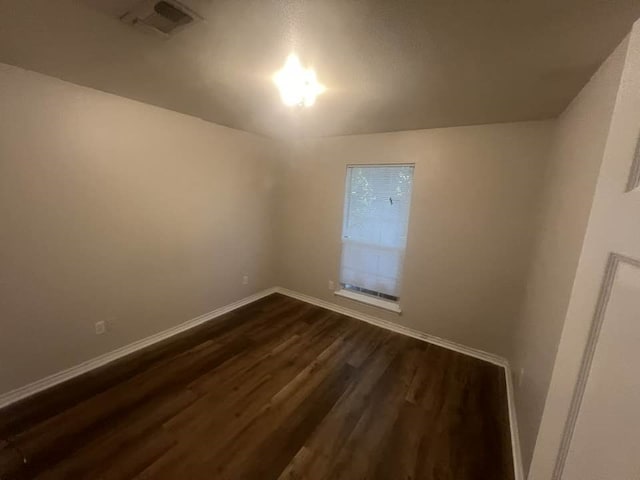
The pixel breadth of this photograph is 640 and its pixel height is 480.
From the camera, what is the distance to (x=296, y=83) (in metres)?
1.73

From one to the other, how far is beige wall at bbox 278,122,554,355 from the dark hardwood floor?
0.43m

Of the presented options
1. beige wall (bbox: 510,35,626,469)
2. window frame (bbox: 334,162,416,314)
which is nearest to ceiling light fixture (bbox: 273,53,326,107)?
window frame (bbox: 334,162,416,314)

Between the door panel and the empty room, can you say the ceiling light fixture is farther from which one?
the door panel

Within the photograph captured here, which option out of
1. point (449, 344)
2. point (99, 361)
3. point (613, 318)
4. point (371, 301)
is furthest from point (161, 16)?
point (449, 344)

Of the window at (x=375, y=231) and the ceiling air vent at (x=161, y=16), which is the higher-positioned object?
the ceiling air vent at (x=161, y=16)

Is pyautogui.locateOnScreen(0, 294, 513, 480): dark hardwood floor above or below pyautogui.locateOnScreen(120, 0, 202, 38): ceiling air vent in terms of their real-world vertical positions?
below

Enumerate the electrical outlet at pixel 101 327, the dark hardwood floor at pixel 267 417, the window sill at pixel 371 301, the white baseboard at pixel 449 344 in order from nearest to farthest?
1. the dark hardwood floor at pixel 267 417
2. the white baseboard at pixel 449 344
3. the electrical outlet at pixel 101 327
4. the window sill at pixel 371 301

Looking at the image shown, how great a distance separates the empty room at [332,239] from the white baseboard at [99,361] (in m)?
0.02

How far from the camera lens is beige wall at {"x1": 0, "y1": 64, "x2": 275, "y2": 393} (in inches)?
68.9

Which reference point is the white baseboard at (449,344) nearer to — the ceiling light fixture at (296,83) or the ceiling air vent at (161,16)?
the ceiling light fixture at (296,83)

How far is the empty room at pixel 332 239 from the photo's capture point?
0.99 meters

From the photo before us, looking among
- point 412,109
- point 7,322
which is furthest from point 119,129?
point 412,109

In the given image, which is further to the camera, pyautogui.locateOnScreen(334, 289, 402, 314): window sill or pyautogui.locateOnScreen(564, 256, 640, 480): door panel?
pyautogui.locateOnScreen(334, 289, 402, 314): window sill

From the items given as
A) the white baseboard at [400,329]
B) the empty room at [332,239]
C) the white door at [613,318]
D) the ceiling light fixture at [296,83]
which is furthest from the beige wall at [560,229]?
the ceiling light fixture at [296,83]
